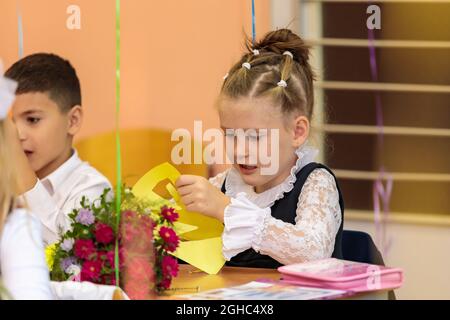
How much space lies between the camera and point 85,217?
2086mm

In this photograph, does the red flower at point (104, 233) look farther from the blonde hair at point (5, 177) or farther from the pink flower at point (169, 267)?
the blonde hair at point (5, 177)

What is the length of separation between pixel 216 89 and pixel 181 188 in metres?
0.24

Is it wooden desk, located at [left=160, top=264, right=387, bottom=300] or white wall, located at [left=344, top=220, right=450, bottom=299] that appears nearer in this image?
wooden desk, located at [left=160, top=264, right=387, bottom=300]

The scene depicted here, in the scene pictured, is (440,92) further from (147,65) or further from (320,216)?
(147,65)

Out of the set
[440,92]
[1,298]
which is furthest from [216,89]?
[440,92]

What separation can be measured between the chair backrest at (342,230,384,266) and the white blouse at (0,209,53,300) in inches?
40.4

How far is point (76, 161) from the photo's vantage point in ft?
6.96

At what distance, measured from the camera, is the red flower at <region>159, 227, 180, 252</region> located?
2.13m

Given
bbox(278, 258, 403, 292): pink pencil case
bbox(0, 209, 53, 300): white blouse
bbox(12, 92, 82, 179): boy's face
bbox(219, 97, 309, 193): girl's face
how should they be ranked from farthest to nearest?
bbox(219, 97, 309, 193): girl's face
bbox(12, 92, 82, 179): boy's face
bbox(278, 258, 403, 292): pink pencil case
bbox(0, 209, 53, 300): white blouse

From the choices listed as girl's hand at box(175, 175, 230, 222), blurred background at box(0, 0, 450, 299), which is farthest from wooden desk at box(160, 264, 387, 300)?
blurred background at box(0, 0, 450, 299)

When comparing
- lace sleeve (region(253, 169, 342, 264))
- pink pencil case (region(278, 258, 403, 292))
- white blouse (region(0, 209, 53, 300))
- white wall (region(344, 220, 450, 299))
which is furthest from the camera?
white wall (region(344, 220, 450, 299))

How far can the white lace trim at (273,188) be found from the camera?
253cm

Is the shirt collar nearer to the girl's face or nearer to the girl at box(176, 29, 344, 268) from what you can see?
the girl at box(176, 29, 344, 268)

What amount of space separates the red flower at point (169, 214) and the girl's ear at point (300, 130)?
1.43ft
